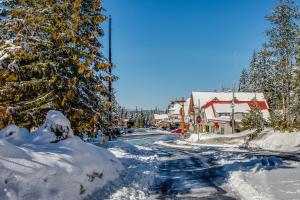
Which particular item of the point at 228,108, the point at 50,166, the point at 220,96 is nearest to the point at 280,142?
the point at 50,166

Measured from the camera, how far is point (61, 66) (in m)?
18.0

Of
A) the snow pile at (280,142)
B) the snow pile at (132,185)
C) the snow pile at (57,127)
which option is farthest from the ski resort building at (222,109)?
the snow pile at (57,127)

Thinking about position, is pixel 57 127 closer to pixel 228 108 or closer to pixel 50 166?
pixel 50 166

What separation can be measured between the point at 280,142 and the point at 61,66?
845 inches

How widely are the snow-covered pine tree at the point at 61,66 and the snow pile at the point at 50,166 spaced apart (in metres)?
3.88

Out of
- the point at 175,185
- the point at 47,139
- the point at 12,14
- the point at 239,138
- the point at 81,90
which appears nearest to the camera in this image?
the point at 47,139

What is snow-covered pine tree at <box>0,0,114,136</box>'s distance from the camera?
15.8m

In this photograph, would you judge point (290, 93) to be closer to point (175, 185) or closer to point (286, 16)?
point (286, 16)

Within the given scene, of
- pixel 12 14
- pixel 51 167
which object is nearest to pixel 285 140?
pixel 12 14

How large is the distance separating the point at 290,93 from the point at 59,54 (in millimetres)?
36790

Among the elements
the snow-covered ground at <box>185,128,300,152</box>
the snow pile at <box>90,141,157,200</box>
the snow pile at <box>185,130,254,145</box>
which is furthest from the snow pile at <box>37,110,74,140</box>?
the snow pile at <box>185,130,254,145</box>

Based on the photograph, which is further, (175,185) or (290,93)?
(290,93)

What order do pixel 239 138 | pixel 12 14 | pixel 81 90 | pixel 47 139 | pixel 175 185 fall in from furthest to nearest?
1. pixel 239 138
2. pixel 81 90
3. pixel 12 14
4. pixel 175 185
5. pixel 47 139

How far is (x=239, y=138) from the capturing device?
38.3m
